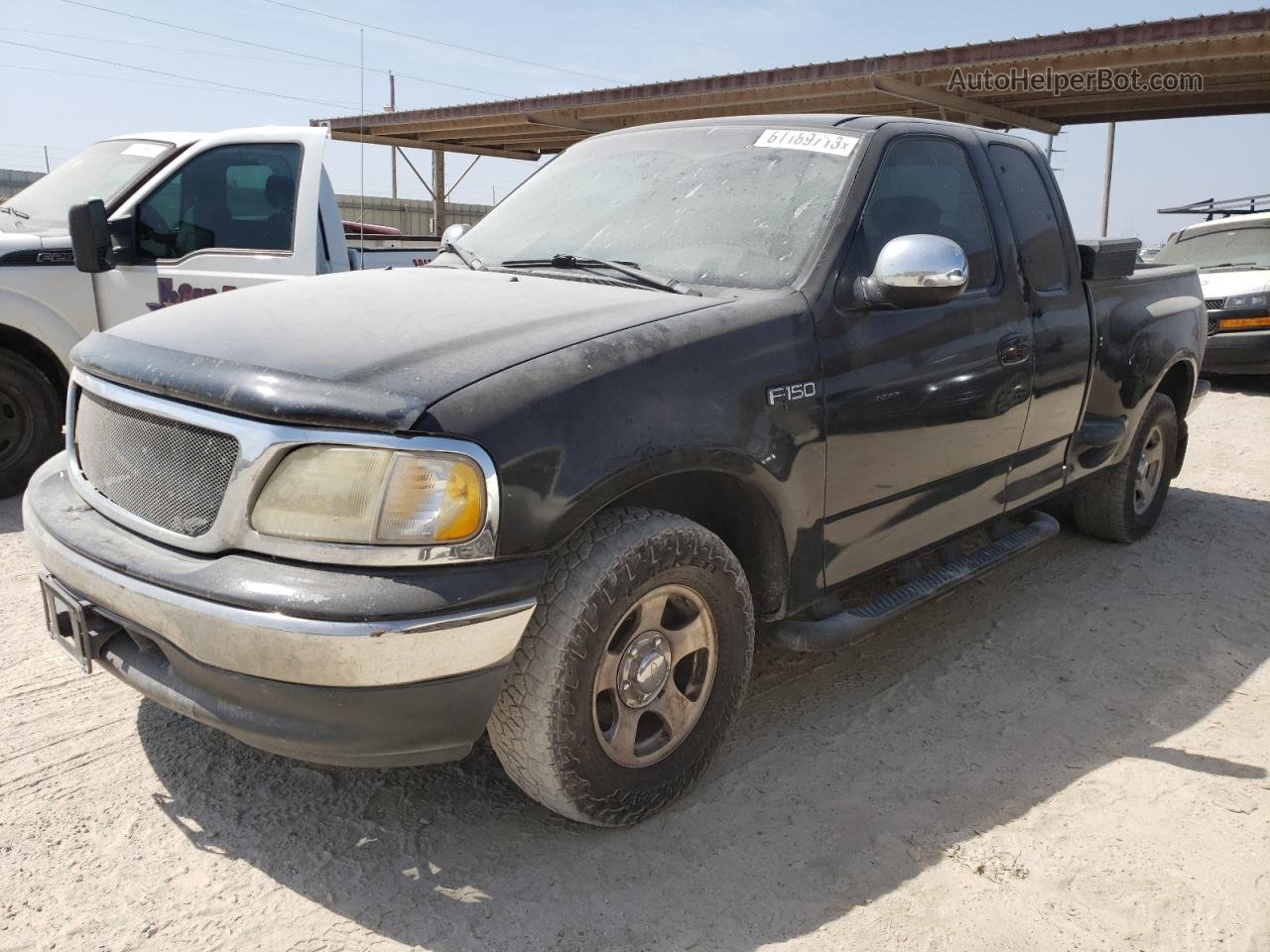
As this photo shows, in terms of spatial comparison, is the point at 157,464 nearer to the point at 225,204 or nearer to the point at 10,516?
the point at 10,516

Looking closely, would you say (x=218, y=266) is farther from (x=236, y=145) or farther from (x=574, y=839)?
(x=574, y=839)

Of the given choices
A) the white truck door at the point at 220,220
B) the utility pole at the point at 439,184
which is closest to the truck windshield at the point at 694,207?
the white truck door at the point at 220,220

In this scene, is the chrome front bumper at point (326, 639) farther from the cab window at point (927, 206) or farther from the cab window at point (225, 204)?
the cab window at point (225, 204)

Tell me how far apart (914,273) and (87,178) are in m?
5.22

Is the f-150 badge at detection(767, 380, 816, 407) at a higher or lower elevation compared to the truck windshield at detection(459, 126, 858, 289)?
lower

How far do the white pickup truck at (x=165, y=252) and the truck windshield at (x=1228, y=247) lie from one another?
9.21 meters

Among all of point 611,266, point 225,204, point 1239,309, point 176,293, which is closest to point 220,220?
point 225,204

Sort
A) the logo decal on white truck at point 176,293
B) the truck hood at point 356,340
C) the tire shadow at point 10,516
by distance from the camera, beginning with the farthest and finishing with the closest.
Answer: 1. the logo decal on white truck at point 176,293
2. the tire shadow at point 10,516
3. the truck hood at point 356,340

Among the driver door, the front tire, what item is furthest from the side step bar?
the front tire

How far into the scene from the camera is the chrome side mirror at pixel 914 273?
9.94ft

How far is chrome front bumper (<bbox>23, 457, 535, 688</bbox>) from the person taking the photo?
2.14 m

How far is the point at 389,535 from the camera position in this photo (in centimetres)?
223

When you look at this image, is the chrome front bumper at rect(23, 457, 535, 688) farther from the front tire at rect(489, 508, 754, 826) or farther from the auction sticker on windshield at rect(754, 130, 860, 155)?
the auction sticker on windshield at rect(754, 130, 860, 155)

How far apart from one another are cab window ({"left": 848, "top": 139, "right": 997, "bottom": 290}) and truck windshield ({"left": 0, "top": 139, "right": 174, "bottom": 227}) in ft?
13.6
